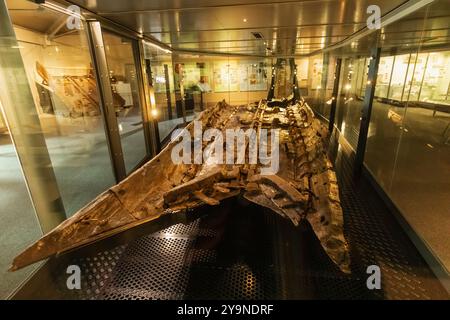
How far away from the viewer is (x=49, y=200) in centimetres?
274

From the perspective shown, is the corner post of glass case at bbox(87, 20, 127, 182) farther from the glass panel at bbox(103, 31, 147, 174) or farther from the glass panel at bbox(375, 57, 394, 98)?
the glass panel at bbox(375, 57, 394, 98)

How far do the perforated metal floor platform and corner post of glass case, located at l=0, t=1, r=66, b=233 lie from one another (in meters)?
0.81

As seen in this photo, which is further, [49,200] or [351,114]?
[351,114]

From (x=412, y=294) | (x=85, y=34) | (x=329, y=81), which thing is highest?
(x=85, y=34)

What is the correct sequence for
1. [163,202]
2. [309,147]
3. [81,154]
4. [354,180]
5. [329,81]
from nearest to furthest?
[163,202], [309,147], [354,180], [81,154], [329,81]

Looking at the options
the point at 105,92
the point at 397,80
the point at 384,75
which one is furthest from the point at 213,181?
the point at 384,75

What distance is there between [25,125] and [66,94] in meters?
3.20

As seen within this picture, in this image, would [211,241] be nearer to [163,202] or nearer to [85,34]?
[163,202]

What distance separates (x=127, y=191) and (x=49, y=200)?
4.33 ft

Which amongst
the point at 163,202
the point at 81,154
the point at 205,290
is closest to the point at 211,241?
the point at 205,290

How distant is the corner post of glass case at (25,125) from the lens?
2186 millimetres

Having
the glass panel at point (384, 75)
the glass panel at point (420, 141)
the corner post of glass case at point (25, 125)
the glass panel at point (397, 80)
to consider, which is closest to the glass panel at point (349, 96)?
the glass panel at point (420, 141)

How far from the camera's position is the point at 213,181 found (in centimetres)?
216
